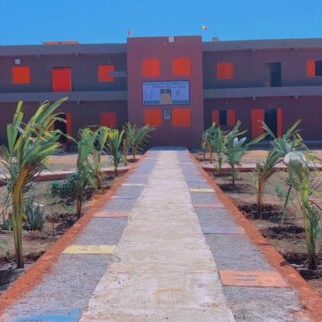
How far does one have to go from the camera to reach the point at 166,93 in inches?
1137

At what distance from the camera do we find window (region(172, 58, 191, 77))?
94.3 ft

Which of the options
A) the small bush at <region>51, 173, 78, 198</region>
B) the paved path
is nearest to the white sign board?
the small bush at <region>51, 173, 78, 198</region>

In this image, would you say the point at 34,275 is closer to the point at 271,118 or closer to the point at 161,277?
the point at 161,277

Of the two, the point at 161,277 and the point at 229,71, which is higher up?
the point at 229,71

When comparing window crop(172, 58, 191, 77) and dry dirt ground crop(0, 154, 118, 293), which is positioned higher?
window crop(172, 58, 191, 77)

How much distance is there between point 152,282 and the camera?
4.27 metres

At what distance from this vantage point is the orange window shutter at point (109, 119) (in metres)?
30.6

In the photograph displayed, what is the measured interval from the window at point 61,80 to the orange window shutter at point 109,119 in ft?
7.35

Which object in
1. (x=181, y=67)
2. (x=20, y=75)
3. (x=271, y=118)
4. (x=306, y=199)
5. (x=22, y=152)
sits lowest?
(x=306, y=199)

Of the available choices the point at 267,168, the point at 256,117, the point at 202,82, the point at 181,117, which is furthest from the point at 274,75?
the point at 267,168

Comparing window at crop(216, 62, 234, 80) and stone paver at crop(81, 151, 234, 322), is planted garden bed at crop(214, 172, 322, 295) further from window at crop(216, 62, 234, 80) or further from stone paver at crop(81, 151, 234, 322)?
window at crop(216, 62, 234, 80)

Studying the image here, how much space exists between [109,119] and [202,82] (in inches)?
204

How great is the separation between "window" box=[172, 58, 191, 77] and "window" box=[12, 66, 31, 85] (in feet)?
24.9

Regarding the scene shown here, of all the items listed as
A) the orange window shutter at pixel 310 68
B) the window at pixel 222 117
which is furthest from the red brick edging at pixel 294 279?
the orange window shutter at pixel 310 68
